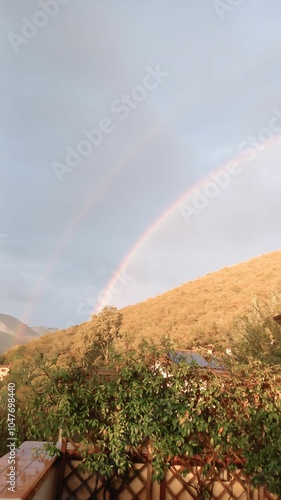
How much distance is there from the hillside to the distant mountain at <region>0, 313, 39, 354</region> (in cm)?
143

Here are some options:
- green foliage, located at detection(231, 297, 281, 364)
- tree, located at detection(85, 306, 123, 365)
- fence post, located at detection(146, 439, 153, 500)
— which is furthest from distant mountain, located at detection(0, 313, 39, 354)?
fence post, located at detection(146, 439, 153, 500)

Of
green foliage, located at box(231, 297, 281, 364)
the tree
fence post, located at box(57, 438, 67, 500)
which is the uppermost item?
the tree

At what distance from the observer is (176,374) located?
140 inches

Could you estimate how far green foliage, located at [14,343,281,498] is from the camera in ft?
11.0

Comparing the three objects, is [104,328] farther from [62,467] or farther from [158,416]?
[158,416]

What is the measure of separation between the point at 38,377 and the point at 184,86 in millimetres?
16463

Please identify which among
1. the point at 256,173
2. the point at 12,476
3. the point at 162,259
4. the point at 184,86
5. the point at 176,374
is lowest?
the point at 12,476

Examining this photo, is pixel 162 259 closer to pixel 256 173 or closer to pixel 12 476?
pixel 256 173

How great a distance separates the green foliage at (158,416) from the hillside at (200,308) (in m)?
20.1

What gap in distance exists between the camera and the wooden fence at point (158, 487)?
3488 millimetres

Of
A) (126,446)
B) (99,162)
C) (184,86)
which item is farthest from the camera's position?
(99,162)

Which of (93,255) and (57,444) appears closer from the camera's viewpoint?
(57,444)

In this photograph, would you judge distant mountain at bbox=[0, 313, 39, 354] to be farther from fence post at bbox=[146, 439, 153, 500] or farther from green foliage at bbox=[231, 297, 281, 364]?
fence post at bbox=[146, 439, 153, 500]

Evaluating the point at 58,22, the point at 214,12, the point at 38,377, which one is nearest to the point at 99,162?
the point at 58,22
